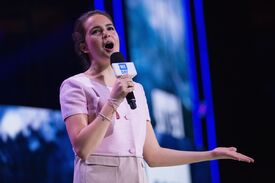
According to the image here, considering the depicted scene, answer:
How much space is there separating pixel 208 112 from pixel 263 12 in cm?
107

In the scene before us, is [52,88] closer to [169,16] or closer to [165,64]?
[165,64]

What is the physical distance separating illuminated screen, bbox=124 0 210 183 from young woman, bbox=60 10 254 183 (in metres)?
0.89

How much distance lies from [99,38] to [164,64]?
1429 millimetres

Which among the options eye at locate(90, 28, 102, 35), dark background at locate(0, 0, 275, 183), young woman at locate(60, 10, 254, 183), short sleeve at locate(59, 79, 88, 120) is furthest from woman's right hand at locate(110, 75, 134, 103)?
dark background at locate(0, 0, 275, 183)

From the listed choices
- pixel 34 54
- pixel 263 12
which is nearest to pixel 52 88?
pixel 34 54

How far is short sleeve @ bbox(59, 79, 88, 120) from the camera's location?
170 cm

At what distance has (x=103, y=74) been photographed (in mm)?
1806

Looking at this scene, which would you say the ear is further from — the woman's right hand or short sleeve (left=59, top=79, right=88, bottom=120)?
the woman's right hand

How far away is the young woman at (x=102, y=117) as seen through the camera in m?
1.62

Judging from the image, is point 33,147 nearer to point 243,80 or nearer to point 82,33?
point 82,33

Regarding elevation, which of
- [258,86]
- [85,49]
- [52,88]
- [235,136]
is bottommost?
[235,136]

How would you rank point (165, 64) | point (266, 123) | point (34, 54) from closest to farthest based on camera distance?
point (34, 54) → point (165, 64) → point (266, 123)

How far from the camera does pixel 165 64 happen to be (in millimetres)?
3223

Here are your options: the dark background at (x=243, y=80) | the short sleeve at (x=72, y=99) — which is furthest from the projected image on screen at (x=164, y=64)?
the short sleeve at (x=72, y=99)
